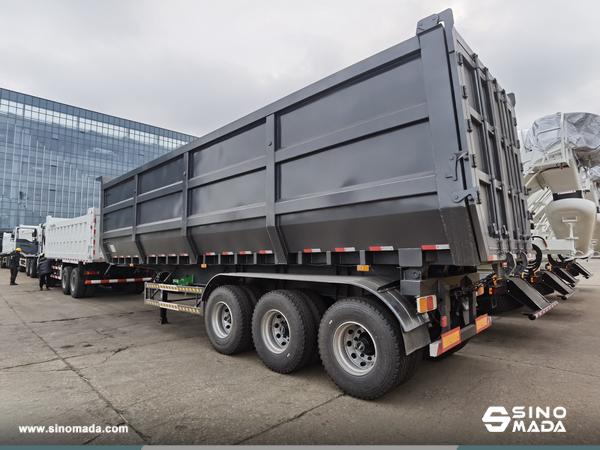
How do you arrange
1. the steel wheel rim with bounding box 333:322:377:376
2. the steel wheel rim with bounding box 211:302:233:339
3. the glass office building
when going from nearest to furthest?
the steel wheel rim with bounding box 333:322:377:376
the steel wheel rim with bounding box 211:302:233:339
the glass office building

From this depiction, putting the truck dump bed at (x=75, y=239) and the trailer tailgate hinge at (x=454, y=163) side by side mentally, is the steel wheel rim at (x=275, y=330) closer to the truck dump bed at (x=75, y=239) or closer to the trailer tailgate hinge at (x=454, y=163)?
the trailer tailgate hinge at (x=454, y=163)

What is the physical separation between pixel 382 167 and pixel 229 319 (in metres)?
3.13

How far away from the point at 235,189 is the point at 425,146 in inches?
110

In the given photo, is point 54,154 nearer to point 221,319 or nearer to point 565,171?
point 221,319

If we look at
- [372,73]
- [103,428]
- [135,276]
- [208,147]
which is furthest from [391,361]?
[135,276]

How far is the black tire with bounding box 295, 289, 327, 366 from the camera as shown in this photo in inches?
162

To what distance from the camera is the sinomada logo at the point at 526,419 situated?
2.89 meters

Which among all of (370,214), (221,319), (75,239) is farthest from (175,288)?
(75,239)

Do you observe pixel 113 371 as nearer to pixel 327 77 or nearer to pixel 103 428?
pixel 103 428

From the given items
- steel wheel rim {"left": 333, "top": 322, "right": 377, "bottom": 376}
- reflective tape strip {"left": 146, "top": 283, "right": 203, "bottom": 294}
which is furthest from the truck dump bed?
steel wheel rim {"left": 333, "top": 322, "right": 377, "bottom": 376}

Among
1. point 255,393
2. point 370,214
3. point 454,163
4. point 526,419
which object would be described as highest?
point 454,163

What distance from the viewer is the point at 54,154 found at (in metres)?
59.3

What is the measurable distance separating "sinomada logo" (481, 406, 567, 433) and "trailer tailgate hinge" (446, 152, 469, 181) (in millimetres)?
2075

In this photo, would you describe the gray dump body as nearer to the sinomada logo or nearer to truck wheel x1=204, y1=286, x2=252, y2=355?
truck wheel x1=204, y1=286, x2=252, y2=355
